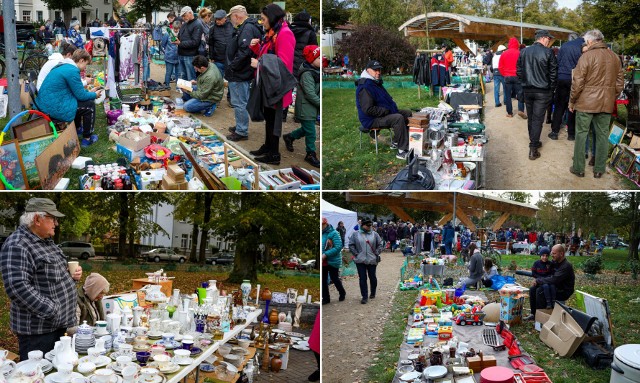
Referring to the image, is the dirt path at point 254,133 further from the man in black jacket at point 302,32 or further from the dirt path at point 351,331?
the dirt path at point 351,331

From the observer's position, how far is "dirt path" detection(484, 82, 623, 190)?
5.44 m

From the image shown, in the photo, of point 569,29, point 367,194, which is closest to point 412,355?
point 367,194

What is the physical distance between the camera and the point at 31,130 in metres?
5.15

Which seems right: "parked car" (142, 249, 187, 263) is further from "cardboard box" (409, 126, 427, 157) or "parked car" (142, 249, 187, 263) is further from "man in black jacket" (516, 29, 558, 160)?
"man in black jacket" (516, 29, 558, 160)

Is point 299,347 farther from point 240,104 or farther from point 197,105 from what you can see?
point 197,105

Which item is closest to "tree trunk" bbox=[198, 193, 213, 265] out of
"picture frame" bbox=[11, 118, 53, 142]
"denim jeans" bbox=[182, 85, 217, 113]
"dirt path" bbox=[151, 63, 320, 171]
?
"dirt path" bbox=[151, 63, 320, 171]

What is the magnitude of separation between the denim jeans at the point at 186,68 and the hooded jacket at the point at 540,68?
491cm

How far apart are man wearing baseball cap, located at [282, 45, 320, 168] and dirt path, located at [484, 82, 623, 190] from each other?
1700 mm

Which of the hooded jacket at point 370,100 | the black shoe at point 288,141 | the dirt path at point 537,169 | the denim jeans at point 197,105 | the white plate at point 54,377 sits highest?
the hooded jacket at point 370,100

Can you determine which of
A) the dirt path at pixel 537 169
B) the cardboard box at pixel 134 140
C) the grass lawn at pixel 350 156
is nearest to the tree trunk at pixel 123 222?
the cardboard box at pixel 134 140

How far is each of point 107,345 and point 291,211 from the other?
6.11 m

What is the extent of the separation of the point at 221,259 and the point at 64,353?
32.0 ft

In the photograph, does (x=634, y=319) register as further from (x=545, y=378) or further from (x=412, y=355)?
(x=412, y=355)

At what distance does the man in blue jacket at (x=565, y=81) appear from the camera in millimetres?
6266
